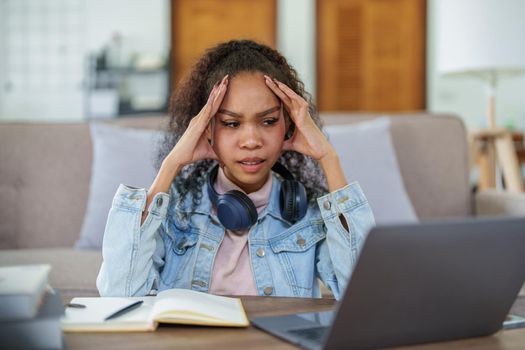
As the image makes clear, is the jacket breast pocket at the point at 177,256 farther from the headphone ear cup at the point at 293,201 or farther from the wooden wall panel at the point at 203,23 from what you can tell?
the wooden wall panel at the point at 203,23

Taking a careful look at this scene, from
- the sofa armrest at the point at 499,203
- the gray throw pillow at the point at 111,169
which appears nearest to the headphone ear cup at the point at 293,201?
the gray throw pillow at the point at 111,169

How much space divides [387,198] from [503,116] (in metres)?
3.86

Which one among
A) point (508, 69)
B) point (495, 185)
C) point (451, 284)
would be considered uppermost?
point (508, 69)

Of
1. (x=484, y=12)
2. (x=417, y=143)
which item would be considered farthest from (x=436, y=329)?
(x=484, y=12)

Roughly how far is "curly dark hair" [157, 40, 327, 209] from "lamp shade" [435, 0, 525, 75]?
4.92 ft

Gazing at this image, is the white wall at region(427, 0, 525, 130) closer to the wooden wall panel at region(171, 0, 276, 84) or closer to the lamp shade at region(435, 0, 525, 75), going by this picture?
the wooden wall panel at region(171, 0, 276, 84)

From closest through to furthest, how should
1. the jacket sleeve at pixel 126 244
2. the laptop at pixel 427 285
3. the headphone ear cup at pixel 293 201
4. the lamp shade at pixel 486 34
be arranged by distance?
the laptop at pixel 427 285 → the jacket sleeve at pixel 126 244 → the headphone ear cup at pixel 293 201 → the lamp shade at pixel 486 34

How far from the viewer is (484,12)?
2670 mm

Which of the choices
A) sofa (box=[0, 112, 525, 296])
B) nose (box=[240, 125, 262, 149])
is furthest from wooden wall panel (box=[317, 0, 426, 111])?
nose (box=[240, 125, 262, 149])

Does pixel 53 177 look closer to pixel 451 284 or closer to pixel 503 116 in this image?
pixel 451 284

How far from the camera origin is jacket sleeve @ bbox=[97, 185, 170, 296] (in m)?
1.11

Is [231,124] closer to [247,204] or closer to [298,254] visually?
[247,204]

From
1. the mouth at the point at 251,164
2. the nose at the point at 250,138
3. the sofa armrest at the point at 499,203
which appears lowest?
the sofa armrest at the point at 499,203

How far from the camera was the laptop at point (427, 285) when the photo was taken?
642mm
